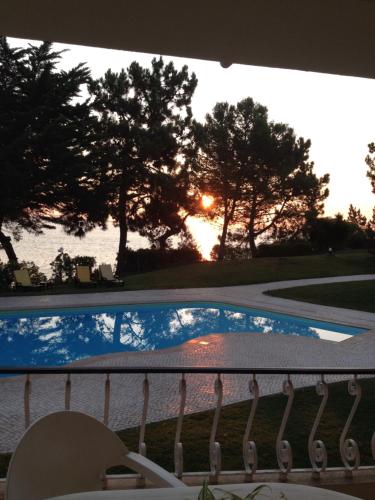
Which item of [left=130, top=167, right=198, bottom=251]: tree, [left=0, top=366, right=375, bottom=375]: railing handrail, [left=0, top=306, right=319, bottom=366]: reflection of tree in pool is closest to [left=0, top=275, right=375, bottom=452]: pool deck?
[left=0, top=306, right=319, bottom=366]: reflection of tree in pool

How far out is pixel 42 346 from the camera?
9062 millimetres

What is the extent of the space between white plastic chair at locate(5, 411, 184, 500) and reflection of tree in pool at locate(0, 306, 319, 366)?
264 inches

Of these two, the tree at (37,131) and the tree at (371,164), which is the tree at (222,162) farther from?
the tree at (37,131)

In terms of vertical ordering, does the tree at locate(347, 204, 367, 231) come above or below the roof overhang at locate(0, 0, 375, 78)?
above

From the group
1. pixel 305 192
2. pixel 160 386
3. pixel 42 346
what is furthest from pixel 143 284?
pixel 305 192

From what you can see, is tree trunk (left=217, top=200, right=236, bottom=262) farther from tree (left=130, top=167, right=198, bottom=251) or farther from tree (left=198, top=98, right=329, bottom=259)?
tree (left=130, top=167, right=198, bottom=251)

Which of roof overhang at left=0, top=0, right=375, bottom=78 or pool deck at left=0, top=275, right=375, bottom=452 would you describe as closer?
roof overhang at left=0, top=0, right=375, bottom=78

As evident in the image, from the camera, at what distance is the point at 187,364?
22.8 feet

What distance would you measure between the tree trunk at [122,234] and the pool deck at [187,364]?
7305 millimetres

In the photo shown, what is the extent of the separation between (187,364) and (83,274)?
7.86 m

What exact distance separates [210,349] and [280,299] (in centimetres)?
550

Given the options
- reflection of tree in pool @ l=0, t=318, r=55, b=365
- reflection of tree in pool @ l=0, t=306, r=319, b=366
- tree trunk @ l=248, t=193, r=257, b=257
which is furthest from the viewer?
tree trunk @ l=248, t=193, r=257, b=257

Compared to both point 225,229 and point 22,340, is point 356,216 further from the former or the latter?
point 22,340

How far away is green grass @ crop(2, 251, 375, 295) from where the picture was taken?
15.0 m
